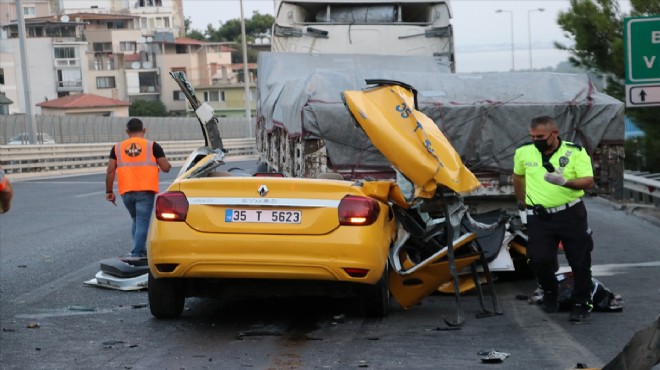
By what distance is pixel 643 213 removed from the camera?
2086cm

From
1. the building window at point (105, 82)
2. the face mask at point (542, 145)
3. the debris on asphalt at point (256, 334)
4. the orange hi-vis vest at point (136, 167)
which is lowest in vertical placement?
the building window at point (105, 82)

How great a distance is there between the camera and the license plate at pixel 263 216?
8.98 metres

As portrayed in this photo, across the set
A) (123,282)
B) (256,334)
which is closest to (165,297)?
(256,334)

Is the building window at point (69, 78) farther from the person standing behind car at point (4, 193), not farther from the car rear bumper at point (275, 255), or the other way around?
the person standing behind car at point (4, 193)

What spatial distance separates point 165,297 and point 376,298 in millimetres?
1601

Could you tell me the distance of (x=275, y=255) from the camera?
8.91 meters

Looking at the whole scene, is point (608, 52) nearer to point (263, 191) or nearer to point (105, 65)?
point (263, 191)

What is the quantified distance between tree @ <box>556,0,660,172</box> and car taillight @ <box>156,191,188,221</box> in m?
15.0

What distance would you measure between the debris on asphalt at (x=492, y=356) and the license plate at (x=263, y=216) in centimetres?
172

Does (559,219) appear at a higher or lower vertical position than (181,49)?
higher

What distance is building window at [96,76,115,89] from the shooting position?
12675cm

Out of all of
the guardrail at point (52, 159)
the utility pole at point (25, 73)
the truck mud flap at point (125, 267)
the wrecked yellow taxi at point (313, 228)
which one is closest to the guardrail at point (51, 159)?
the guardrail at point (52, 159)

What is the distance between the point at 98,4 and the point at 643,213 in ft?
449

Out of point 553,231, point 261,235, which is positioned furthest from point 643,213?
point 261,235
